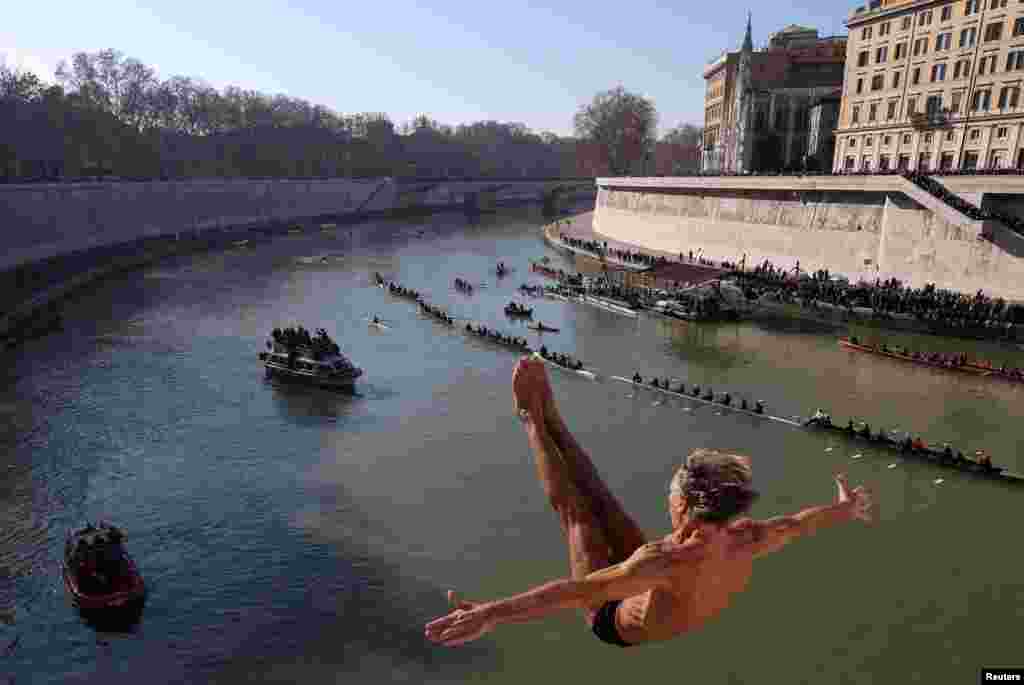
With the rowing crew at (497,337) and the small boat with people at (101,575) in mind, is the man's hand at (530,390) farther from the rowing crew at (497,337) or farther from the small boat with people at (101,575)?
the rowing crew at (497,337)

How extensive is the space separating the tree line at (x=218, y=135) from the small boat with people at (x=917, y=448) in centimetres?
6494

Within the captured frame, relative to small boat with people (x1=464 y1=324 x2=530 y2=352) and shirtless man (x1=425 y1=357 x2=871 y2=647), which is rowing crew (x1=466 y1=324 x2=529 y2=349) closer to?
small boat with people (x1=464 y1=324 x2=530 y2=352)

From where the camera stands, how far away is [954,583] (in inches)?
596

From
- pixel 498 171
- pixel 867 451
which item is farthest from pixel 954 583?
pixel 498 171

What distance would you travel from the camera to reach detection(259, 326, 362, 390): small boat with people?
28156 mm

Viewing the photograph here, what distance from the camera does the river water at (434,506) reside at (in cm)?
1324

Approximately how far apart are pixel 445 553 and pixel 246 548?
4.64 m

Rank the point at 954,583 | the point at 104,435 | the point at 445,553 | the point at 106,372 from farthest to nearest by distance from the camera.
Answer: the point at 106,372
the point at 104,435
the point at 445,553
the point at 954,583

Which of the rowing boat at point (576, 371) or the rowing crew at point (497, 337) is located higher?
the rowing crew at point (497, 337)

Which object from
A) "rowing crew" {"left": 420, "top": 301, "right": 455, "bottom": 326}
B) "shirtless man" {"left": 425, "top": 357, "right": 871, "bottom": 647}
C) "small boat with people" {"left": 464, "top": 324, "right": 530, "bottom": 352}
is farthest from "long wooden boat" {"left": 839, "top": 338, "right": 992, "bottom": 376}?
"shirtless man" {"left": 425, "top": 357, "right": 871, "bottom": 647}

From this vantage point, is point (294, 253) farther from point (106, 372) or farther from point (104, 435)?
point (104, 435)

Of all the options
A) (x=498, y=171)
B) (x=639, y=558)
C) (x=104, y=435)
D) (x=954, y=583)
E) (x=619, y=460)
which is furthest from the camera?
(x=498, y=171)

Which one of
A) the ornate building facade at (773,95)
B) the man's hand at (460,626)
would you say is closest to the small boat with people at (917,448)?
the man's hand at (460,626)

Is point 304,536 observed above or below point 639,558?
below
